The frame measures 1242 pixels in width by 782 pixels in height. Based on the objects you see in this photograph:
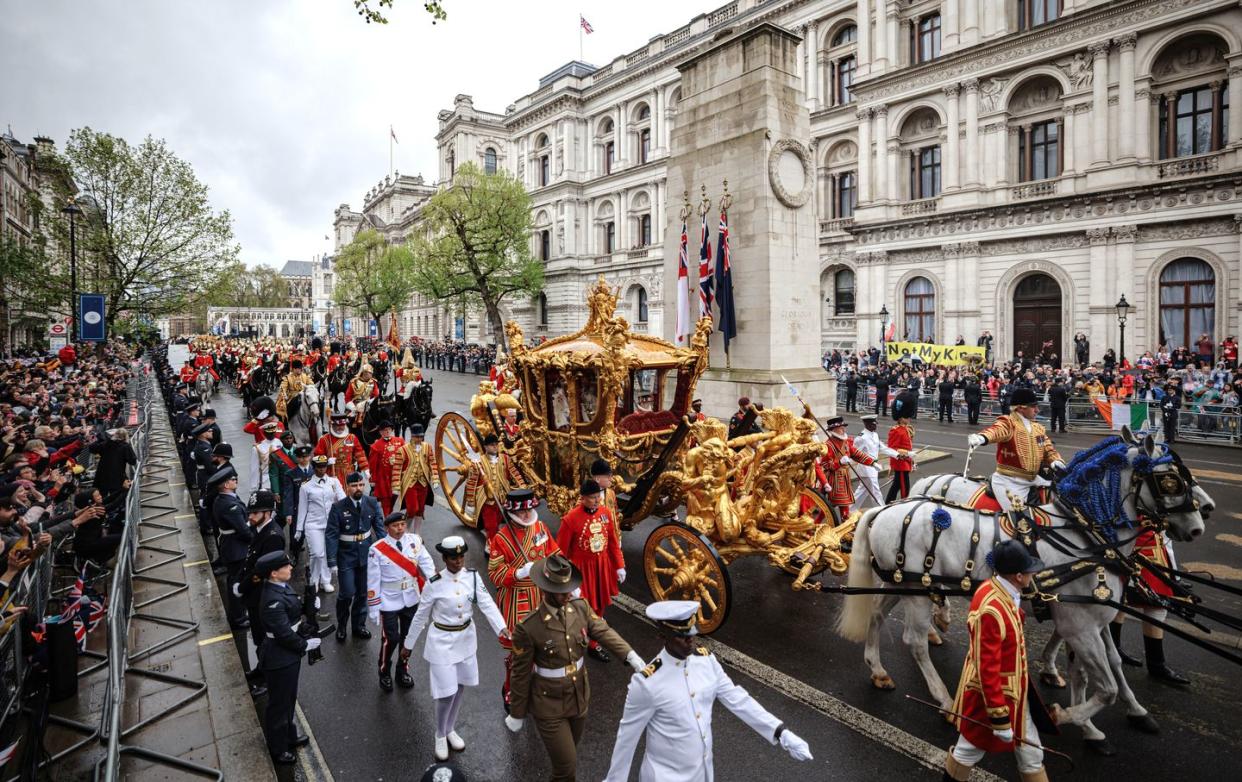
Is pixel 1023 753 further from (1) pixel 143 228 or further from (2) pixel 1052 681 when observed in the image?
(1) pixel 143 228

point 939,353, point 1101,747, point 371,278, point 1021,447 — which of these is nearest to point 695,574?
point 1101,747

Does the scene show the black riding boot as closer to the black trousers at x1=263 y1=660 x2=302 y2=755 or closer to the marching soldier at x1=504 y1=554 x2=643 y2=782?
the marching soldier at x1=504 y1=554 x2=643 y2=782

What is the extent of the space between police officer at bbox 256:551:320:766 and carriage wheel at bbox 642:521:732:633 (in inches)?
131

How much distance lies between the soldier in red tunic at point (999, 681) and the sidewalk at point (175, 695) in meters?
4.72

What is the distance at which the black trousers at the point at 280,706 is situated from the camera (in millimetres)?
4949

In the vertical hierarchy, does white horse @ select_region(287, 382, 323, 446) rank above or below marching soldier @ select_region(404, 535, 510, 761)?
above

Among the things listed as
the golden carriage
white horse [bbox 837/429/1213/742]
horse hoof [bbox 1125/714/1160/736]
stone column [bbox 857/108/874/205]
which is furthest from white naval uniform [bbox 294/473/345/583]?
stone column [bbox 857/108/874/205]

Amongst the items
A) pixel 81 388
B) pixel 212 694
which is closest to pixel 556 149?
pixel 81 388

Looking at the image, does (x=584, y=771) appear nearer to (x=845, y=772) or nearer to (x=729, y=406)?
A: (x=845, y=772)

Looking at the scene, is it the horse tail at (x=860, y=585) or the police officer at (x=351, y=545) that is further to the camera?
the police officer at (x=351, y=545)

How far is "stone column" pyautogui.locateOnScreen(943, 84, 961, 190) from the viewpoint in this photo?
31031mm

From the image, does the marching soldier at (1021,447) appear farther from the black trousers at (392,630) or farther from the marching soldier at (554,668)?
the black trousers at (392,630)

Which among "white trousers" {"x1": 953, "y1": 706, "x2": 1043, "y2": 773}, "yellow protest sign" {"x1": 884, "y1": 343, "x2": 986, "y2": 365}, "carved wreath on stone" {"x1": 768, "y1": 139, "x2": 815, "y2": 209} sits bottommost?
"white trousers" {"x1": 953, "y1": 706, "x2": 1043, "y2": 773}

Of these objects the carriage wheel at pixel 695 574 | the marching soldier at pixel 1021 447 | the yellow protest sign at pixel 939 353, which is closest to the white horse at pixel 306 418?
the carriage wheel at pixel 695 574
